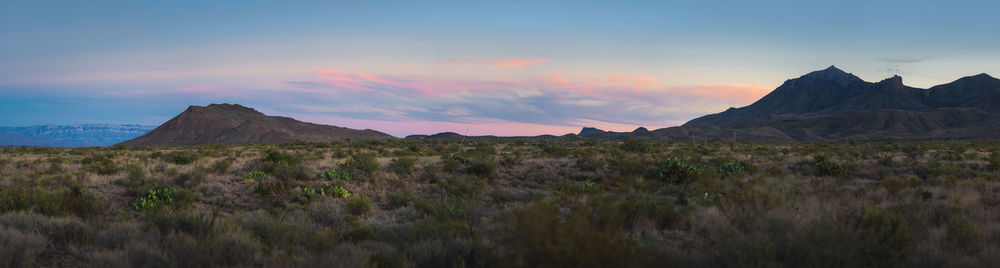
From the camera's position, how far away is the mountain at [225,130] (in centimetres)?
9675

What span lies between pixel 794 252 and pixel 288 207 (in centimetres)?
849

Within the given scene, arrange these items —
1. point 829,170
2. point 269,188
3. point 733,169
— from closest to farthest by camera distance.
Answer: point 269,188
point 829,170
point 733,169

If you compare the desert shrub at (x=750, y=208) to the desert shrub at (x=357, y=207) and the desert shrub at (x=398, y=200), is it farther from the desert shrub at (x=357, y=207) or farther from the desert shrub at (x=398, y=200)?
the desert shrub at (x=357, y=207)

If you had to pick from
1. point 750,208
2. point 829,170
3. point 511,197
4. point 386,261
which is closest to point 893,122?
point 829,170

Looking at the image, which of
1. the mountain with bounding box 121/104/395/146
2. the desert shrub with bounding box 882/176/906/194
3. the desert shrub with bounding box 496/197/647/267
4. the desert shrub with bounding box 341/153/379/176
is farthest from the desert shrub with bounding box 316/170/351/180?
the mountain with bounding box 121/104/395/146

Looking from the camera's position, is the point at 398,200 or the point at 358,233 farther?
the point at 398,200

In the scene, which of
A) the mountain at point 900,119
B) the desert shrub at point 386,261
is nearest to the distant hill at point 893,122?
the mountain at point 900,119

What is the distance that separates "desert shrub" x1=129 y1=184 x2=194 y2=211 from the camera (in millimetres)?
8753

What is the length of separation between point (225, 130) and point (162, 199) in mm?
107770

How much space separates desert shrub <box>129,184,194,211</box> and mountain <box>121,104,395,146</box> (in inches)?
3294

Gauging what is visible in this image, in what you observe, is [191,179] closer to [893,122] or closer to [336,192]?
[336,192]

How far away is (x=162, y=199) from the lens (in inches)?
363

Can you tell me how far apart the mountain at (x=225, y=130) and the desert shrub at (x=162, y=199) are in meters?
83.7

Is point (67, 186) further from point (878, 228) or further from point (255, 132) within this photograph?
point (255, 132)
